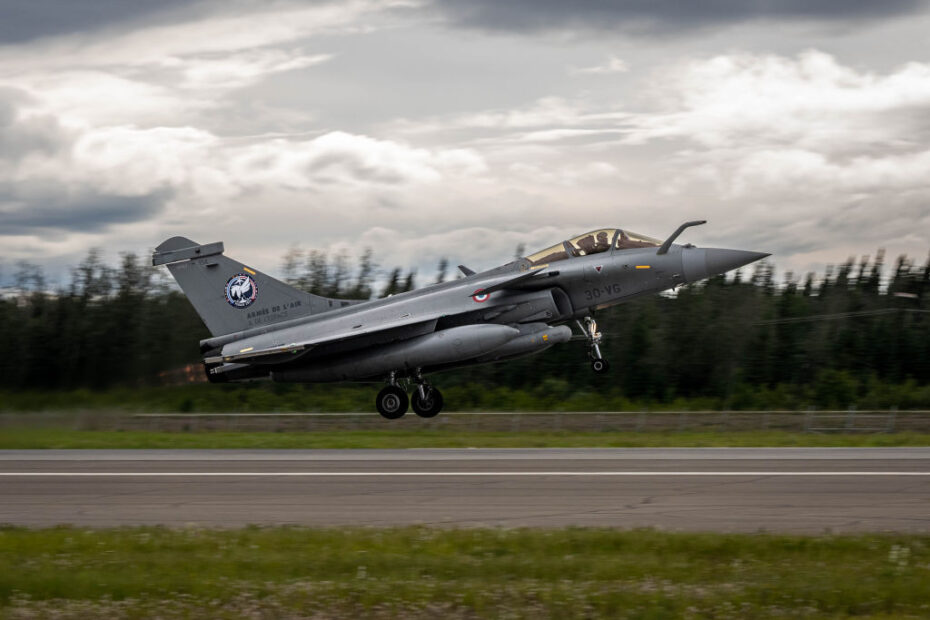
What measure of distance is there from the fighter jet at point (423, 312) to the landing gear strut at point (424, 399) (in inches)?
1.1

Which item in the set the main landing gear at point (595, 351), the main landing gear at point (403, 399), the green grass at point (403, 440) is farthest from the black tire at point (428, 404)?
the main landing gear at point (595, 351)

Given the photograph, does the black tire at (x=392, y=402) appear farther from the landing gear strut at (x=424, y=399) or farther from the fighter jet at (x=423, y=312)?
the landing gear strut at (x=424, y=399)

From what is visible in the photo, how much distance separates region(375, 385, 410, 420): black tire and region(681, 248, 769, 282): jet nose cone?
7187 millimetres

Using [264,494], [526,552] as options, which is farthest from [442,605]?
[264,494]

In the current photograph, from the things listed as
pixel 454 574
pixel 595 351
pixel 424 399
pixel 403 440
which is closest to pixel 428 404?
pixel 424 399

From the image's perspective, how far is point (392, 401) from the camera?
2453 cm

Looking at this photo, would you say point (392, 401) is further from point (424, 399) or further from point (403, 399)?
point (424, 399)

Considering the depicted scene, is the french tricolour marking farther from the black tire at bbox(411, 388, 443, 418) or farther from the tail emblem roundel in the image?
the tail emblem roundel

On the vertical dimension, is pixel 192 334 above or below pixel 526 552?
above

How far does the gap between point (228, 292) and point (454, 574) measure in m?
17.2

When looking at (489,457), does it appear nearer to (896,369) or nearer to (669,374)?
(669,374)

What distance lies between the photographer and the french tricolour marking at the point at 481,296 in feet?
78.3

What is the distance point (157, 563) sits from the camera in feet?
31.8

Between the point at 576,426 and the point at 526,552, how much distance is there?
76.0ft
